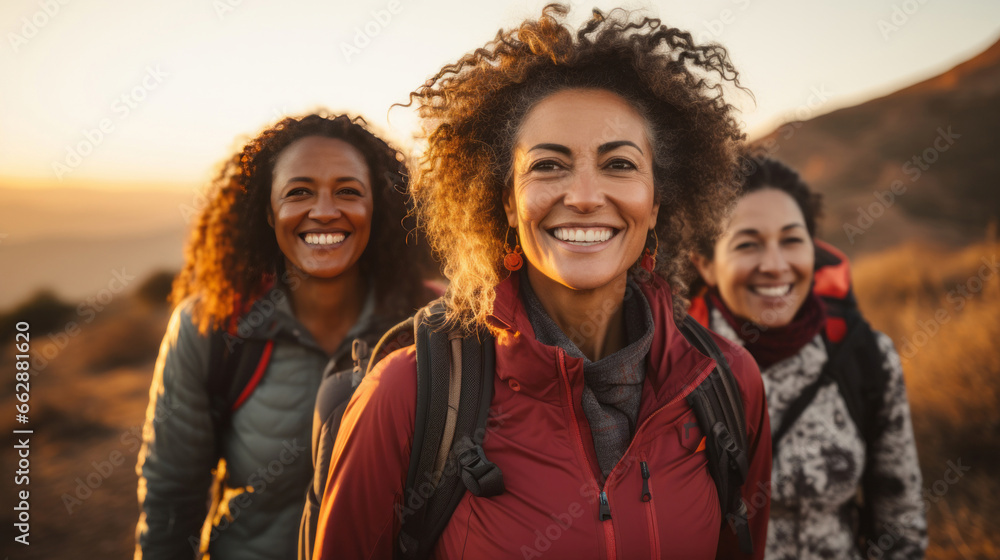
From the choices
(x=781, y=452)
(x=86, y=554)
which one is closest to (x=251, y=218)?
(x=781, y=452)

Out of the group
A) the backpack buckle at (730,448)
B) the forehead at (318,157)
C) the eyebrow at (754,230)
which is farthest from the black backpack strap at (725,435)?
the forehead at (318,157)

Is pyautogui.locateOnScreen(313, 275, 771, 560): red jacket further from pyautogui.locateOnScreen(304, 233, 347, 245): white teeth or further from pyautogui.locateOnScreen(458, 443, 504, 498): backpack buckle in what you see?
pyautogui.locateOnScreen(304, 233, 347, 245): white teeth

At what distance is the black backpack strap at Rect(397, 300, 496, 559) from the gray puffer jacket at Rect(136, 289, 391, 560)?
0.93 meters

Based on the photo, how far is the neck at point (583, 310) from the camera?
6.68 feet

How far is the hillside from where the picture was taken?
83.3 feet

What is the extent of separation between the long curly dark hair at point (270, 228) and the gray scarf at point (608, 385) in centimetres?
113

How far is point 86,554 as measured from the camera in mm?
5359

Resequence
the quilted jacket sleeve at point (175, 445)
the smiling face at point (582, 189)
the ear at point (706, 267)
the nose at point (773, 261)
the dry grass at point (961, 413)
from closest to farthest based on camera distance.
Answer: the smiling face at point (582, 189), the quilted jacket sleeve at point (175, 445), the nose at point (773, 261), the ear at point (706, 267), the dry grass at point (961, 413)

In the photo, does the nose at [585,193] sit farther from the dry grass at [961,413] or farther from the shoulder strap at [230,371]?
the dry grass at [961,413]

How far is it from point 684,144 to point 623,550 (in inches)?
62.2

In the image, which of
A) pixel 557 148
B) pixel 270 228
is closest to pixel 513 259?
pixel 557 148

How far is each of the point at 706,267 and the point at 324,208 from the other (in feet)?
7.04

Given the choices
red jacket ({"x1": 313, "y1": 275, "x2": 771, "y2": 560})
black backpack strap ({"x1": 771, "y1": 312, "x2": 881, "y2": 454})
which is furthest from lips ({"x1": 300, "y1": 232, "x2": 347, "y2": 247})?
black backpack strap ({"x1": 771, "y1": 312, "x2": 881, "y2": 454})

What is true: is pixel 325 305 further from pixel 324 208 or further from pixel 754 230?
pixel 754 230
